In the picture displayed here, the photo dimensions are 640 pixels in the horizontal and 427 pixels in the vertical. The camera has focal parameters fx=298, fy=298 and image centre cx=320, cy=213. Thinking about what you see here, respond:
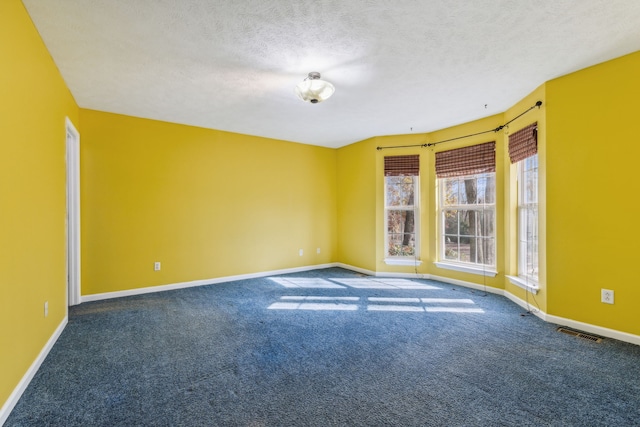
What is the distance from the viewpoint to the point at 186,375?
6.90 ft

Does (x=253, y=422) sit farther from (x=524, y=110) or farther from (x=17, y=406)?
(x=524, y=110)

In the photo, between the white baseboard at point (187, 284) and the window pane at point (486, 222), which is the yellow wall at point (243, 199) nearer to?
the white baseboard at point (187, 284)

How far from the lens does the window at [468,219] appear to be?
14.0 feet

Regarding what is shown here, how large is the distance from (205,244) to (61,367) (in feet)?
8.32

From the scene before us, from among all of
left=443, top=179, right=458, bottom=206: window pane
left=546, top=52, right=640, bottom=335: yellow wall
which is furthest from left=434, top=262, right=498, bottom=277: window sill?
left=546, top=52, right=640, bottom=335: yellow wall

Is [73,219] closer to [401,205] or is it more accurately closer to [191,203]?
[191,203]

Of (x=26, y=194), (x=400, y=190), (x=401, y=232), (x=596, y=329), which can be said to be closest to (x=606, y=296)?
(x=596, y=329)

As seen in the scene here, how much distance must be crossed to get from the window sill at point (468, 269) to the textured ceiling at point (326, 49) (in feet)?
7.25

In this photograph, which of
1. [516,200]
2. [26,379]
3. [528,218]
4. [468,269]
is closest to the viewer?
[26,379]

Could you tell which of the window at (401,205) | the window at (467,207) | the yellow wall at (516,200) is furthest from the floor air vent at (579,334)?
the window at (401,205)

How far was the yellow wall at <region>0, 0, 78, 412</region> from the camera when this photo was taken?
5.68 feet

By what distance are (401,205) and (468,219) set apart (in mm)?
1097

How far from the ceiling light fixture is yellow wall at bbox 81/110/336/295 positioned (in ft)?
7.80

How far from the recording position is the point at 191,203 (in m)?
4.54
